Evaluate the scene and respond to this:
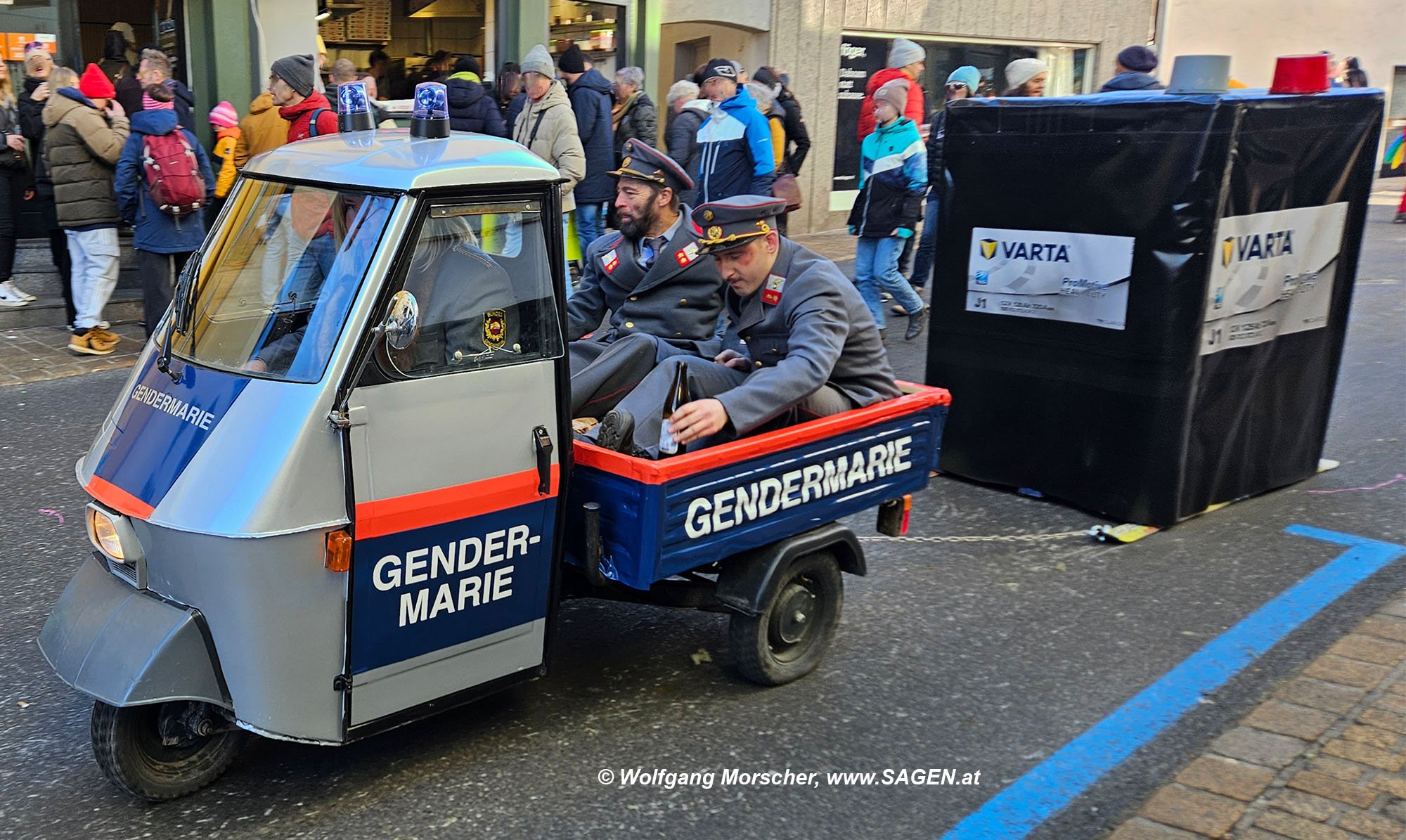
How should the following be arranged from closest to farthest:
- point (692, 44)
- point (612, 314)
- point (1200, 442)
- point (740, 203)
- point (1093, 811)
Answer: point (1093, 811)
point (740, 203)
point (612, 314)
point (1200, 442)
point (692, 44)

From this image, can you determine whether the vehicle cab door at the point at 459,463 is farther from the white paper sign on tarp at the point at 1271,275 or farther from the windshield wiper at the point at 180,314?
the white paper sign on tarp at the point at 1271,275

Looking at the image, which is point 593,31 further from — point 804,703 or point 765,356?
point 804,703

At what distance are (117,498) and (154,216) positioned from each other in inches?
223

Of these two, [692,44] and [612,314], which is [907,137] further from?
[692,44]

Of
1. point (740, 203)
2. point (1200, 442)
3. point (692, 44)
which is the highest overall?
point (692, 44)

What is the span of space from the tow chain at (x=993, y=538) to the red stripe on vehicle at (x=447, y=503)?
8.16ft

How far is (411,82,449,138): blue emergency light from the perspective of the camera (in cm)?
369

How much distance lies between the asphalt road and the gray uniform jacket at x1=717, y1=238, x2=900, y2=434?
3.25 ft

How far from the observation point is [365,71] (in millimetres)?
13203

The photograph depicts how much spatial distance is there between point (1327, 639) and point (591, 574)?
2897mm

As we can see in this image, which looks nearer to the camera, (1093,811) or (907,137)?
(1093,811)

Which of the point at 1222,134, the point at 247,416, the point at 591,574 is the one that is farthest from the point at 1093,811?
the point at 1222,134

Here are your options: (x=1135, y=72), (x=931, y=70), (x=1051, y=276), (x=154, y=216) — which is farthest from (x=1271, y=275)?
(x=931, y=70)

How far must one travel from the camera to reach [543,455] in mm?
3529
